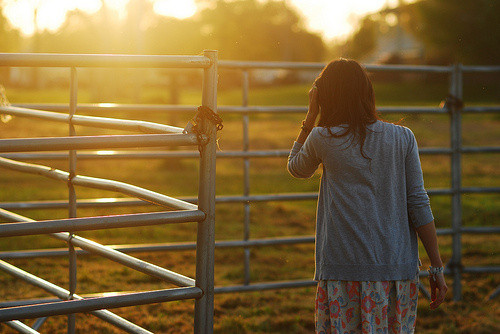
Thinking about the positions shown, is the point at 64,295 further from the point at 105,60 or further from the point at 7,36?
the point at 7,36

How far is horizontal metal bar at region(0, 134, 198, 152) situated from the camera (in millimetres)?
1812

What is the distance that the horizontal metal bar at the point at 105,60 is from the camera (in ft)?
6.50

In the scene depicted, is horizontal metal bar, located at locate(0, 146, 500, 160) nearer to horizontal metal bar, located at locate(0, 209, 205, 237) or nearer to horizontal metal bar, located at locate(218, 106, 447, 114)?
horizontal metal bar, located at locate(218, 106, 447, 114)

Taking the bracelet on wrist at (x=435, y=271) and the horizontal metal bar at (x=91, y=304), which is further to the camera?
the bracelet on wrist at (x=435, y=271)

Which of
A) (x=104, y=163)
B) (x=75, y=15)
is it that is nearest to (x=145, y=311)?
(x=104, y=163)

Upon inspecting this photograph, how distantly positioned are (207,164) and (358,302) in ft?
2.72

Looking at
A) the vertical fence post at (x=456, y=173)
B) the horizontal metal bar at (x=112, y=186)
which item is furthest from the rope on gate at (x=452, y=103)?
the horizontal metal bar at (x=112, y=186)

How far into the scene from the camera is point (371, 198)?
248 centimetres

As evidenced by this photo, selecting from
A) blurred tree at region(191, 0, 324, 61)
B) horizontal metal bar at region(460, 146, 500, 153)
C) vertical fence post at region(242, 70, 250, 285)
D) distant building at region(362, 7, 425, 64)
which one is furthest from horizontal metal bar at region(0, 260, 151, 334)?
distant building at region(362, 7, 425, 64)

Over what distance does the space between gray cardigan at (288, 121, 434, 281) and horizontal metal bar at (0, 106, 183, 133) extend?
585 mm

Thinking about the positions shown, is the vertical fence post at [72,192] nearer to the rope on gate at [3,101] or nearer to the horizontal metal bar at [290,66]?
A: the rope on gate at [3,101]

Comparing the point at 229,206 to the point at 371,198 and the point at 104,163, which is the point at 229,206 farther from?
the point at 371,198

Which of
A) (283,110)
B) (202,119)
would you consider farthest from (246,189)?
(202,119)

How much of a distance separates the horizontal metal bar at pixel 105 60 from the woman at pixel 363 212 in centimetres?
64
